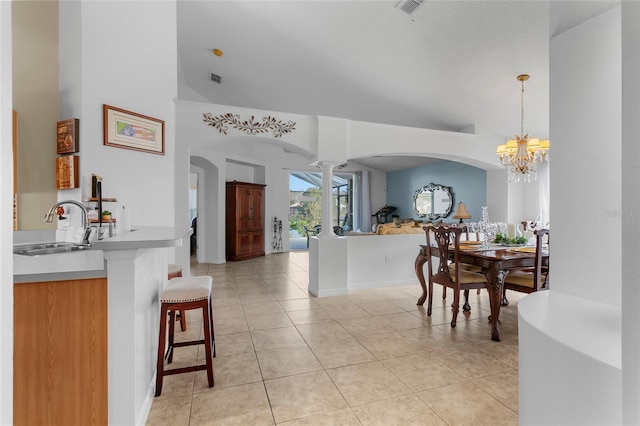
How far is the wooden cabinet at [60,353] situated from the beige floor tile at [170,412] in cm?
36

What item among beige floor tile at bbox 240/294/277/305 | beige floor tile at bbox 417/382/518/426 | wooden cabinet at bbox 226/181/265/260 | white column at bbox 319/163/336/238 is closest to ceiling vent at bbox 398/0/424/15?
white column at bbox 319/163/336/238

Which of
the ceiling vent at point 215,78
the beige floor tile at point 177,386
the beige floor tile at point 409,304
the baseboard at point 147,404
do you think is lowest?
the beige floor tile at point 177,386

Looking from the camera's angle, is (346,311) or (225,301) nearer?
(346,311)

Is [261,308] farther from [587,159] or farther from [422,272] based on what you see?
[587,159]

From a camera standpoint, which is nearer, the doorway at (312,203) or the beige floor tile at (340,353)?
the beige floor tile at (340,353)

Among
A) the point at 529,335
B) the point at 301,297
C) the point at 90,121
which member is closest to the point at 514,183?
the point at 301,297

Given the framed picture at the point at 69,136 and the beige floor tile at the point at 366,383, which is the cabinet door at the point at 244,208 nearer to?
the framed picture at the point at 69,136

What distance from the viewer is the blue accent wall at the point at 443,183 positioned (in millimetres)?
6875

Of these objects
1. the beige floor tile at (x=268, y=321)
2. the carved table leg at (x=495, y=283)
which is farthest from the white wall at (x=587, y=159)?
the beige floor tile at (x=268, y=321)

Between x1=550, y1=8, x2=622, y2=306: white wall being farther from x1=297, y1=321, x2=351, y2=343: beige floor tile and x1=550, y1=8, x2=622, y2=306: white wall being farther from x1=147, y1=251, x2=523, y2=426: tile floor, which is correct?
x1=297, y1=321, x2=351, y2=343: beige floor tile

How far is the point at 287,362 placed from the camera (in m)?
2.38

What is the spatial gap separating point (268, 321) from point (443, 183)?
619 centimetres

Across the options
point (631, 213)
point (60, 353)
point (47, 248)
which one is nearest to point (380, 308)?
point (60, 353)

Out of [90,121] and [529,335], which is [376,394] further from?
[90,121]
